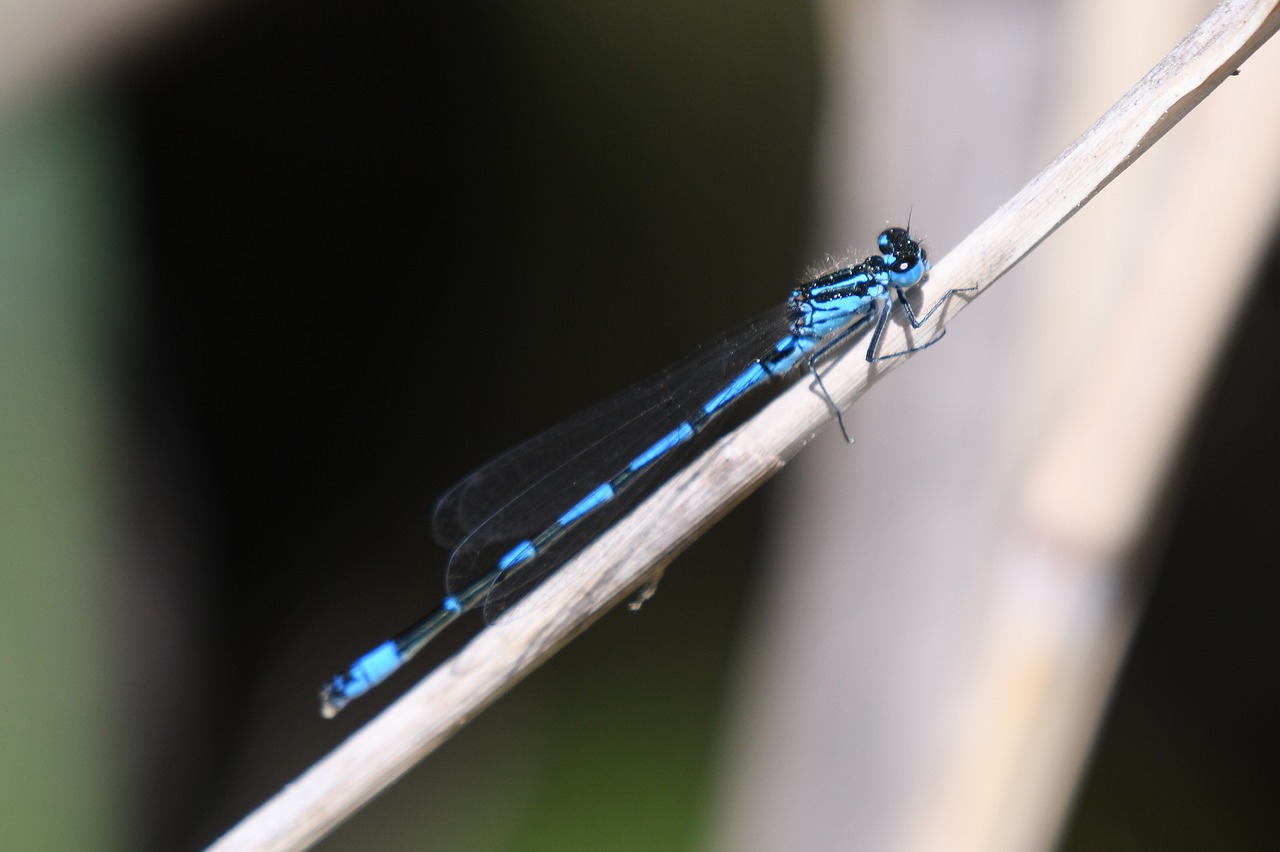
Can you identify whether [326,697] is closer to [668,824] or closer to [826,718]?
[826,718]

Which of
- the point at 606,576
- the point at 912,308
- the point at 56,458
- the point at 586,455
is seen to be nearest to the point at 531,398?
the point at 586,455

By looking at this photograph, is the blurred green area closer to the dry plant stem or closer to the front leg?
the dry plant stem

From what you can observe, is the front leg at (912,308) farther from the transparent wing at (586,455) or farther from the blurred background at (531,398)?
the transparent wing at (586,455)

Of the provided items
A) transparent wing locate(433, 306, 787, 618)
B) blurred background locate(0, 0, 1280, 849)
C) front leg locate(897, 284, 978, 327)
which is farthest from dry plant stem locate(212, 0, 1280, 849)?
transparent wing locate(433, 306, 787, 618)

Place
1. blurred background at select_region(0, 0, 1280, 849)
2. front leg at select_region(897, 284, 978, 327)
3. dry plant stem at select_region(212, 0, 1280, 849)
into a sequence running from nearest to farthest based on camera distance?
dry plant stem at select_region(212, 0, 1280, 849)
front leg at select_region(897, 284, 978, 327)
blurred background at select_region(0, 0, 1280, 849)

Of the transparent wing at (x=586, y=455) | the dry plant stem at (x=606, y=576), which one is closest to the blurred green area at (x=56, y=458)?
the transparent wing at (x=586, y=455)

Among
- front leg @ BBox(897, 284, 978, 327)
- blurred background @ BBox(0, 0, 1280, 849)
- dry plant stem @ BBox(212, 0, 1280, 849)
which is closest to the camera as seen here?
dry plant stem @ BBox(212, 0, 1280, 849)
